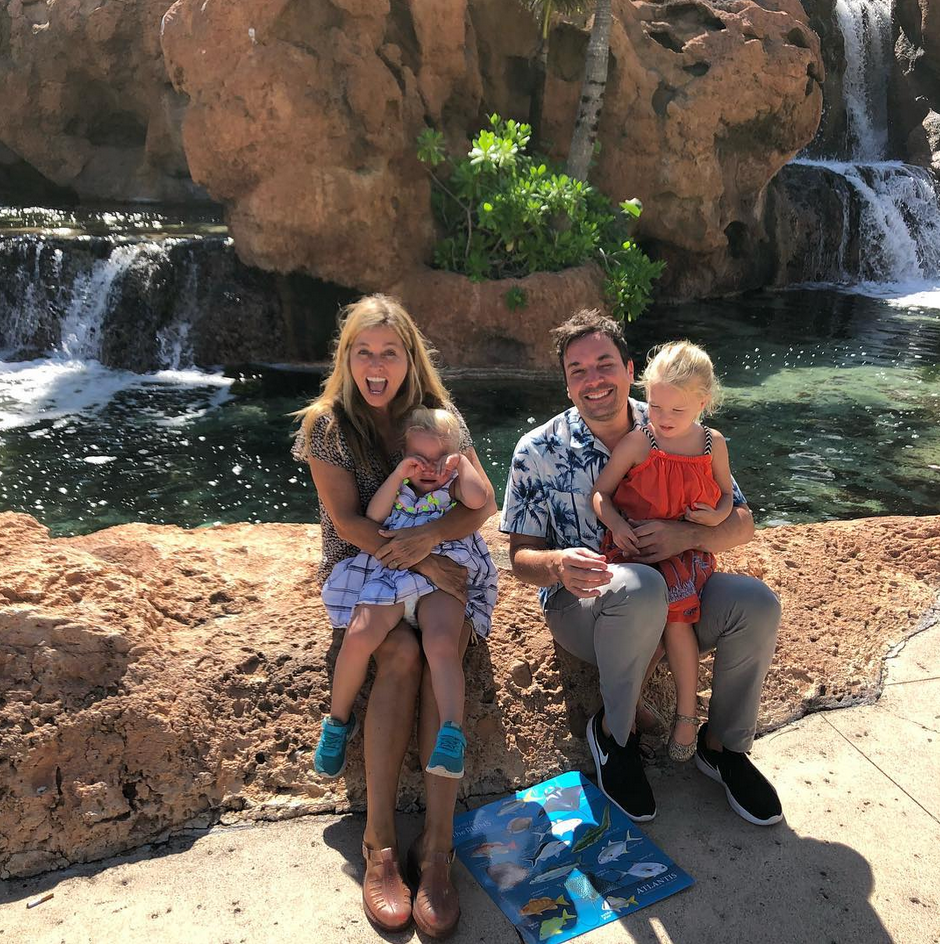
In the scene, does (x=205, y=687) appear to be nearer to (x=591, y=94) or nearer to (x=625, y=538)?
(x=625, y=538)

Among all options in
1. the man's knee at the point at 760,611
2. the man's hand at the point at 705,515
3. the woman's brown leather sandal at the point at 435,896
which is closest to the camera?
the woman's brown leather sandal at the point at 435,896

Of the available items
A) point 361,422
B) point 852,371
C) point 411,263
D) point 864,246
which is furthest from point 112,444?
point 864,246

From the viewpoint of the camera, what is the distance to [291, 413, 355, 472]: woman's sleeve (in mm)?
2697

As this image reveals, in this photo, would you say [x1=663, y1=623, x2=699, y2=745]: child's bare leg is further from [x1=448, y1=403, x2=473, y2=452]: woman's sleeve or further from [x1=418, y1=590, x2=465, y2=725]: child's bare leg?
[x1=448, y1=403, x2=473, y2=452]: woman's sleeve

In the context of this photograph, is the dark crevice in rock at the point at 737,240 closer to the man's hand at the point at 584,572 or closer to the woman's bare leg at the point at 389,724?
the man's hand at the point at 584,572

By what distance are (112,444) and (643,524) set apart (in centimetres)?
614

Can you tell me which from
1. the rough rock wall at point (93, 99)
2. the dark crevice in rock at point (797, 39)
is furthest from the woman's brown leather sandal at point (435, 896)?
the rough rock wall at point (93, 99)

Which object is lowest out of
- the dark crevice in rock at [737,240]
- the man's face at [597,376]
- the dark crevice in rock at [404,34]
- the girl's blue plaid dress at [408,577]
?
the girl's blue plaid dress at [408,577]

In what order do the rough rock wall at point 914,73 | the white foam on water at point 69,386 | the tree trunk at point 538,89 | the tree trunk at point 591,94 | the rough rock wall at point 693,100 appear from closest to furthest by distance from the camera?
the white foam on water at point 69,386
the tree trunk at point 591,94
the tree trunk at point 538,89
the rough rock wall at point 693,100
the rough rock wall at point 914,73

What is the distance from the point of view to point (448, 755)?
224cm

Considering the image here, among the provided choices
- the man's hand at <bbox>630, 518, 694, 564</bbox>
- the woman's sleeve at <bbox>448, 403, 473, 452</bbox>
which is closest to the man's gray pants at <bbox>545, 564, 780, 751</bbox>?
the man's hand at <bbox>630, 518, 694, 564</bbox>

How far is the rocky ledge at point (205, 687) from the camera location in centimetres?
236

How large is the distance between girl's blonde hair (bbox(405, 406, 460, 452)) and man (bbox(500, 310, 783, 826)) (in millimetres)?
214

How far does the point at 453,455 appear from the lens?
104 inches
